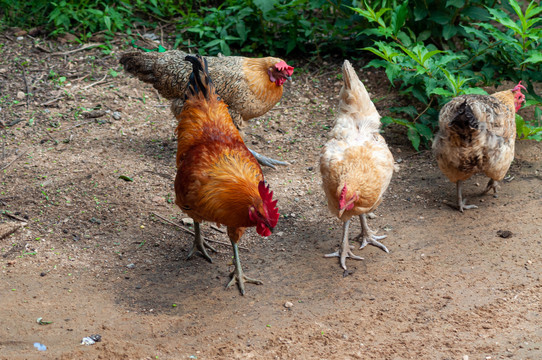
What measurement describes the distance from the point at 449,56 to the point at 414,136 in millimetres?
1077

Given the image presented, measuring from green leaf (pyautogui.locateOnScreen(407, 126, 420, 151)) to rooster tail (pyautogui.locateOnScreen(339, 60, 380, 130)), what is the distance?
1421mm

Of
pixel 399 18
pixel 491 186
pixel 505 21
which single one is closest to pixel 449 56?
pixel 505 21

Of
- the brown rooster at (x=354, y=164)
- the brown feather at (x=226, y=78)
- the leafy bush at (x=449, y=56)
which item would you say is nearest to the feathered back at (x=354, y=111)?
the brown rooster at (x=354, y=164)

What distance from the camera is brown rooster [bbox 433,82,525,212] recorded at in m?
5.27

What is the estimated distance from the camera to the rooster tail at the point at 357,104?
5203 millimetres

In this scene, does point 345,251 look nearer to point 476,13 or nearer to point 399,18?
point 399,18

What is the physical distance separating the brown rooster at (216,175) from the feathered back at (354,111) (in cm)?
116

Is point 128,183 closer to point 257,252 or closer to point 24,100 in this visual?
point 257,252

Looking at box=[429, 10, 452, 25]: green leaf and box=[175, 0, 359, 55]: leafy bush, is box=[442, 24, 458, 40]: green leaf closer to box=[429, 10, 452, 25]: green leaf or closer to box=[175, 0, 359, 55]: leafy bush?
box=[429, 10, 452, 25]: green leaf

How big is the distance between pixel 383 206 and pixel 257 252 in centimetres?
169

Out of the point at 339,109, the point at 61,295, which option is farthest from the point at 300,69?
the point at 61,295

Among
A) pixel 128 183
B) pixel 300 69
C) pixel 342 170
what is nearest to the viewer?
pixel 342 170

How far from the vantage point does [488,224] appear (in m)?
5.50

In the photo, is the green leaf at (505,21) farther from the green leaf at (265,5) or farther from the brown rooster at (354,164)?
the green leaf at (265,5)
